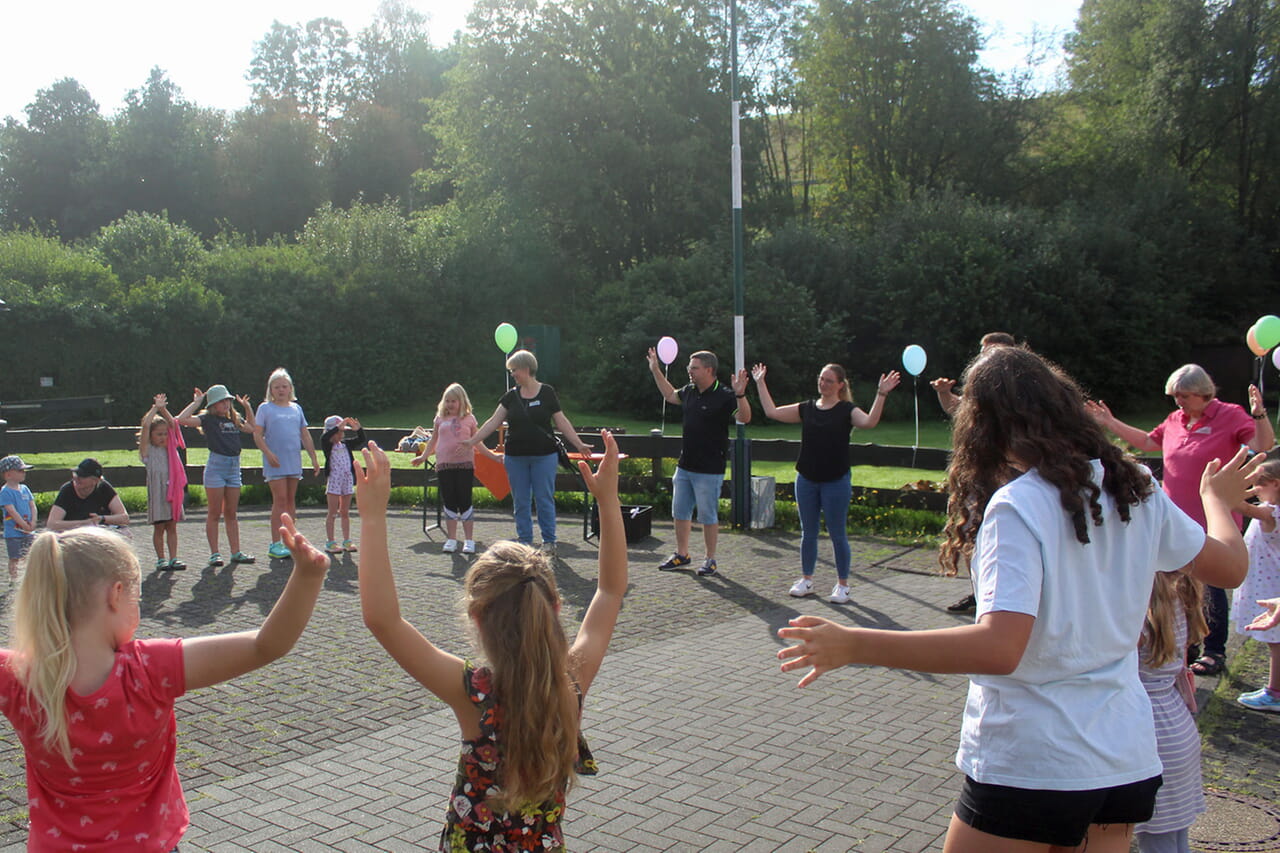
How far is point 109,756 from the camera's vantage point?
229 cm

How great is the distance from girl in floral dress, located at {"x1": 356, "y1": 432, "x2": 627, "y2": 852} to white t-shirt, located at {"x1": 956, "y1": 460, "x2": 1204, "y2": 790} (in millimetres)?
955

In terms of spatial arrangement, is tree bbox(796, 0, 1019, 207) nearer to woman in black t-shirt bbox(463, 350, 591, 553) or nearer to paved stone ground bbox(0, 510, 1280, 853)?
woman in black t-shirt bbox(463, 350, 591, 553)

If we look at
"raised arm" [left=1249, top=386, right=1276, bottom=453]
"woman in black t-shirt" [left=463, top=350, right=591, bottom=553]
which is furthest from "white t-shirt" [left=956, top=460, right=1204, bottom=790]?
"woman in black t-shirt" [left=463, top=350, right=591, bottom=553]

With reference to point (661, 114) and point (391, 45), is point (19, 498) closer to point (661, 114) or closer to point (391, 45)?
point (661, 114)

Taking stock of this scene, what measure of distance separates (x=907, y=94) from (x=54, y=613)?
130 ft

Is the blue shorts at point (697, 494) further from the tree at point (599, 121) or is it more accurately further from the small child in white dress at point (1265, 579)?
the tree at point (599, 121)

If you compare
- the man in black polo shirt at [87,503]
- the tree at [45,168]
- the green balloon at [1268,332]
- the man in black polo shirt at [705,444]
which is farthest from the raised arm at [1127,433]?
the tree at [45,168]

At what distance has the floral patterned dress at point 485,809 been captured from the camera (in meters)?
2.35

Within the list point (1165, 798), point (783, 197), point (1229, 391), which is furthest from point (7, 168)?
point (1165, 798)

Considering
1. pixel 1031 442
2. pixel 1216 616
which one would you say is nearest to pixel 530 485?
pixel 1216 616

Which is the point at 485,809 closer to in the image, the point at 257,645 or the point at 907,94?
the point at 257,645

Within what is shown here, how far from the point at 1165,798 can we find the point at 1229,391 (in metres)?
33.7

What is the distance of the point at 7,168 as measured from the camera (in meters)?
47.7

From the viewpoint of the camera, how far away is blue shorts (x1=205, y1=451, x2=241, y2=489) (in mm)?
9586
